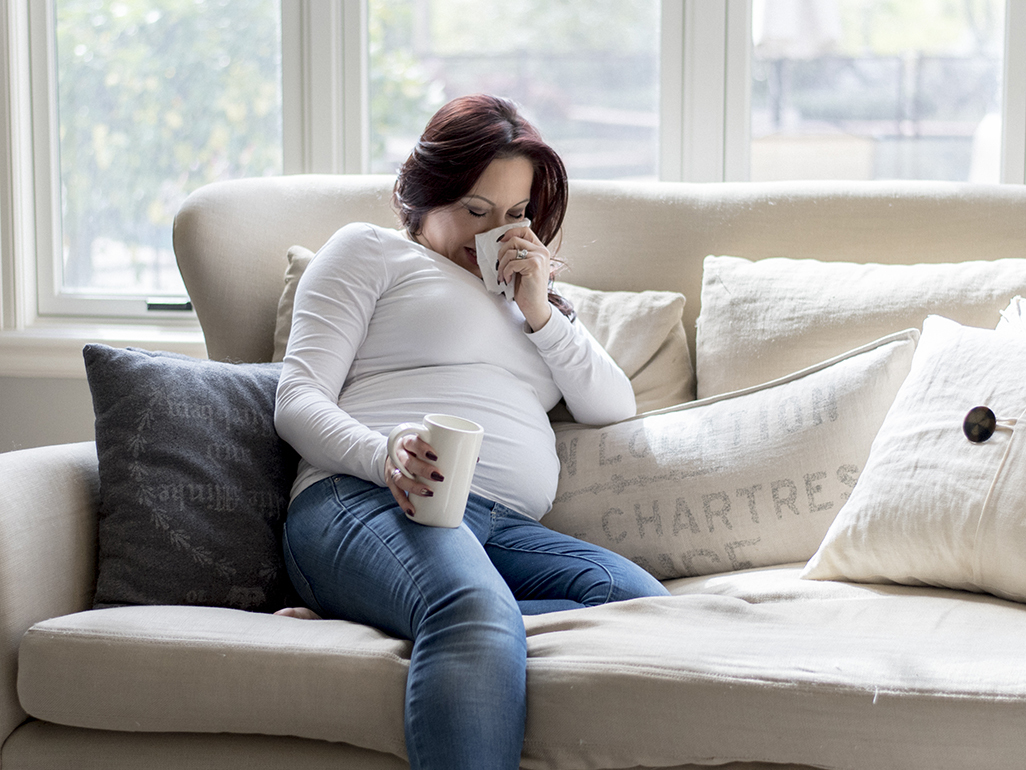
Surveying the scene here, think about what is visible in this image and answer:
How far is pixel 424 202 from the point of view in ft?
4.77

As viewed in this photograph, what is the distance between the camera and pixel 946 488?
1168 millimetres

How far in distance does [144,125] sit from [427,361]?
1436 millimetres

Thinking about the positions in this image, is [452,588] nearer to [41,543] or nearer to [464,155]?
[41,543]

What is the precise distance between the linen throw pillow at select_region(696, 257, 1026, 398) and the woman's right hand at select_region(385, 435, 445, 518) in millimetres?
636

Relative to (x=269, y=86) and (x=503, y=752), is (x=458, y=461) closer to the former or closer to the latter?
(x=503, y=752)

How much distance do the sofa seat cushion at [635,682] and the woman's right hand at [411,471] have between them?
0.16m

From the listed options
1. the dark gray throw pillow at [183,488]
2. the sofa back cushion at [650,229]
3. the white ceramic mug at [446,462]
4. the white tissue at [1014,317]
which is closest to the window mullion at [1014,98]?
the sofa back cushion at [650,229]

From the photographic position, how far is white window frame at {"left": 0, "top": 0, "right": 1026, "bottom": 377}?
7.09ft

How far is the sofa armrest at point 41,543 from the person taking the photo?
1.07 m

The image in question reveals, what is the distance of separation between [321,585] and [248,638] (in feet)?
0.51

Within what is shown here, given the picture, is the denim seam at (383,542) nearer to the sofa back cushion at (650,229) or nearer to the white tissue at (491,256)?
the white tissue at (491,256)

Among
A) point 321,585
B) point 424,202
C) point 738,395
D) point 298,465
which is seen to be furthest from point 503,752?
point 424,202

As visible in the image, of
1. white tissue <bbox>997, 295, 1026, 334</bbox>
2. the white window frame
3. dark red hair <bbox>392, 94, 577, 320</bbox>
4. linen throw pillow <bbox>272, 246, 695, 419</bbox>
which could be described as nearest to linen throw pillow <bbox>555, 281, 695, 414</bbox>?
linen throw pillow <bbox>272, 246, 695, 419</bbox>

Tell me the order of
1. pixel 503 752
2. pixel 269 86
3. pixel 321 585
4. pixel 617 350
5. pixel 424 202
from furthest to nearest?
pixel 269 86 < pixel 617 350 < pixel 424 202 < pixel 321 585 < pixel 503 752
